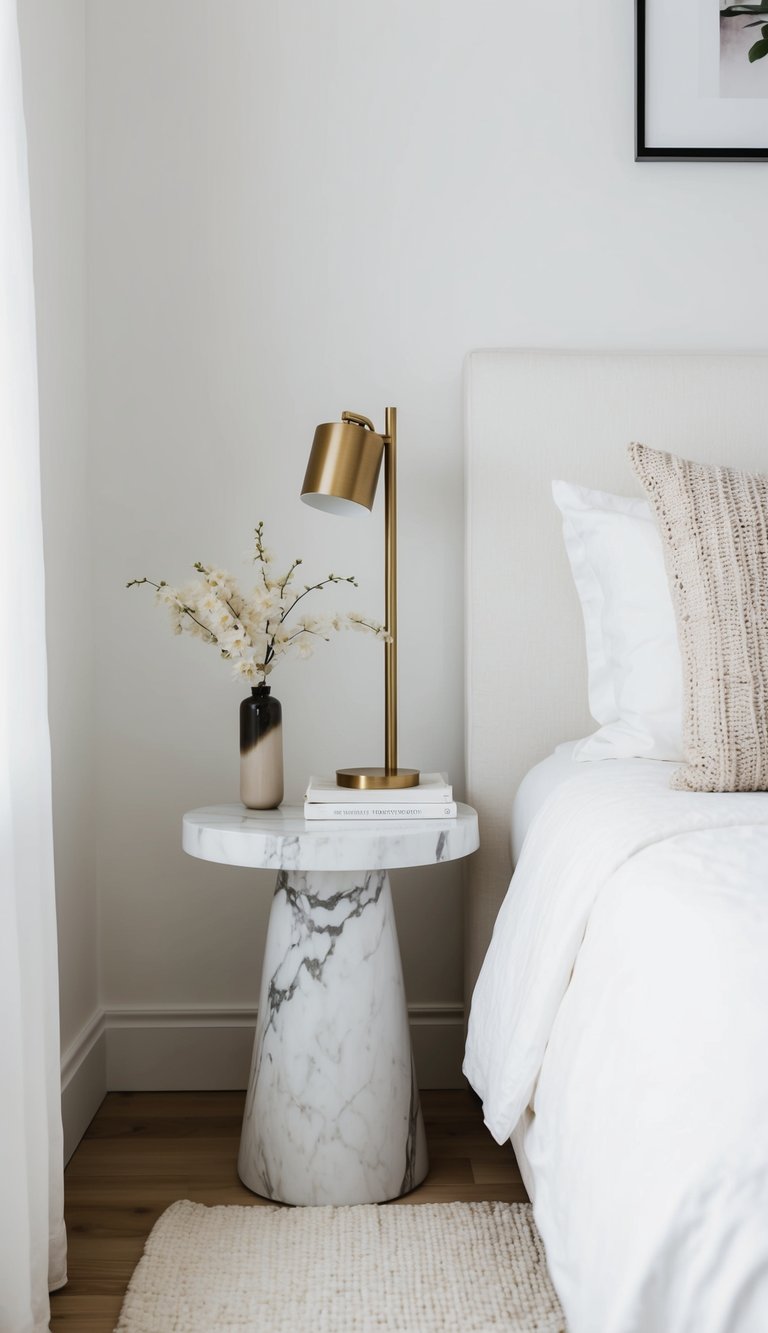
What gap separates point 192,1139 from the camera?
5.77ft

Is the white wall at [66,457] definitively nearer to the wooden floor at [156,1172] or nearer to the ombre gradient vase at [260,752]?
the wooden floor at [156,1172]

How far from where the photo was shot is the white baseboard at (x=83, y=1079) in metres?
1.70

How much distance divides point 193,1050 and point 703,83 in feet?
6.88

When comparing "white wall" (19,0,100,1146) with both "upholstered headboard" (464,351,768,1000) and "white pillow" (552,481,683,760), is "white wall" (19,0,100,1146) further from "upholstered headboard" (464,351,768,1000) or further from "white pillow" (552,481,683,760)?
"white pillow" (552,481,683,760)

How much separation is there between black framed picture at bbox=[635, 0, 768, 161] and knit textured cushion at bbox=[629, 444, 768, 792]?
0.90m

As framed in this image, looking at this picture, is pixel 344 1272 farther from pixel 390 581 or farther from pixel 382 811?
pixel 390 581

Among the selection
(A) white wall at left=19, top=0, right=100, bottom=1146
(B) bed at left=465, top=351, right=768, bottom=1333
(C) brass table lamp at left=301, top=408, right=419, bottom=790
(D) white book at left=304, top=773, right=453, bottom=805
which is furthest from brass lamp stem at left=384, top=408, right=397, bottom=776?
(A) white wall at left=19, top=0, right=100, bottom=1146

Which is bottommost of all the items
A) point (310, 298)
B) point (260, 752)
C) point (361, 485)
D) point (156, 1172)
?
point (156, 1172)

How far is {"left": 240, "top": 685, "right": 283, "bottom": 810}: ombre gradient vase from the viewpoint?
168 centimetres

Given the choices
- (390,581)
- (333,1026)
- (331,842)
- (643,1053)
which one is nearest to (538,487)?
(390,581)

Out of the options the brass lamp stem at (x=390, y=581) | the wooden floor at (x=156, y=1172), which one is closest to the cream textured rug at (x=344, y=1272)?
the wooden floor at (x=156, y=1172)

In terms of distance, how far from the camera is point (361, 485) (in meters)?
1.61

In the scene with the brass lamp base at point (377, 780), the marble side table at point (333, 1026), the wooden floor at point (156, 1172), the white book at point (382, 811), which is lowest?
the wooden floor at point (156, 1172)

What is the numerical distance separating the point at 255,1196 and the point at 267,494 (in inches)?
47.7
